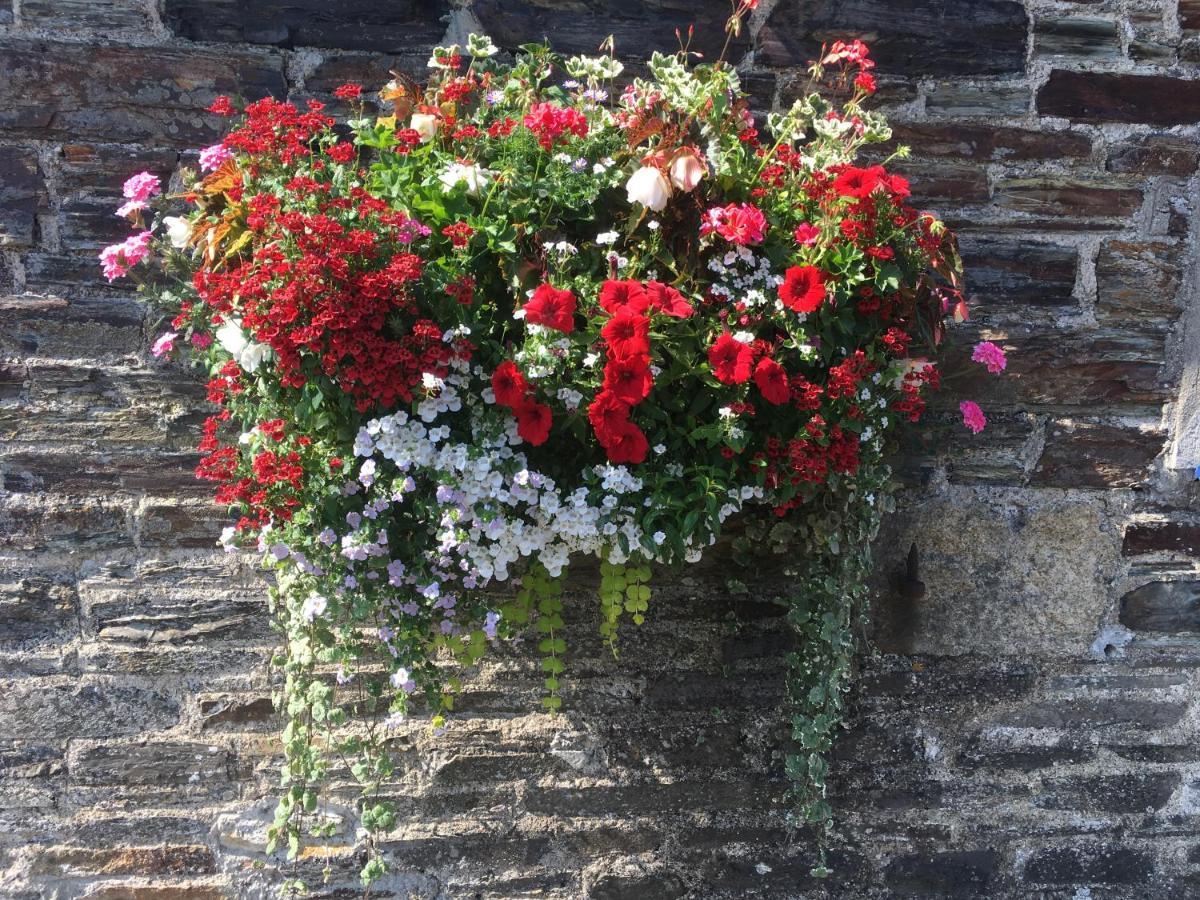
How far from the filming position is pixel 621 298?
1.71 metres

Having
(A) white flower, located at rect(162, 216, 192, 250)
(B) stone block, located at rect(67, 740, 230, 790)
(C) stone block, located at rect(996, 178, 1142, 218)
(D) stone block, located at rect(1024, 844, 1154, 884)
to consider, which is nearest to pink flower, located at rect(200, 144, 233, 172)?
(A) white flower, located at rect(162, 216, 192, 250)

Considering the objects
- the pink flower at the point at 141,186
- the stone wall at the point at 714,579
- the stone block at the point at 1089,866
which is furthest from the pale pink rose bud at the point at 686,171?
Result: the stone block at the point at 1089,866

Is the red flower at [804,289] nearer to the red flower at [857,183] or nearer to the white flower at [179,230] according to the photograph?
the red flower at [857,183]

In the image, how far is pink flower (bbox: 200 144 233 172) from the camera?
76.3 inches

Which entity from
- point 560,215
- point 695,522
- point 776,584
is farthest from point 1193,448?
point 560,215

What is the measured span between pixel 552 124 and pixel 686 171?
26cm

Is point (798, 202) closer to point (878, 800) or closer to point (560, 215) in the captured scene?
point (560, 215)

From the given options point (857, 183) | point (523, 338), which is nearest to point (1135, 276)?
point (857, 183)

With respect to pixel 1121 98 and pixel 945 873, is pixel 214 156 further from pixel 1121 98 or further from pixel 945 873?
pixel 945 873

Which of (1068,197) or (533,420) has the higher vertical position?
(1068,197)

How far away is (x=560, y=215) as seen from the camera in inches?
72.9

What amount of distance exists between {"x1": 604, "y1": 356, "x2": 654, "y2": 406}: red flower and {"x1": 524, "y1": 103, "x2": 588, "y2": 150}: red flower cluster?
0.45 meters

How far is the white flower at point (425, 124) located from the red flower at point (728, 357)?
660 millimetres

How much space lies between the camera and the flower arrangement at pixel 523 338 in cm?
174
